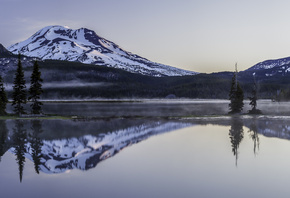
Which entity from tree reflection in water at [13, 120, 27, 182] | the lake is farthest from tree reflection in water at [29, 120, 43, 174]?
tree reflection in water at [13, 120, 27, 182]

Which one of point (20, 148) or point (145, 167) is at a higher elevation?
point (20, 148)

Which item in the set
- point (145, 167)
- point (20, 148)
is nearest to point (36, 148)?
point (20, 148)

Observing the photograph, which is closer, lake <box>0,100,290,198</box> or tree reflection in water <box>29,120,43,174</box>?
lake <box>0,100,290,198</box>

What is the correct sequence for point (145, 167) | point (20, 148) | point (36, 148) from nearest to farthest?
point (145, 167) → point (20, 148) → point (36, 148)

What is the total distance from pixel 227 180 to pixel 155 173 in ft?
13.2

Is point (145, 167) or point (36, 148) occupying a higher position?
point (36, 148)

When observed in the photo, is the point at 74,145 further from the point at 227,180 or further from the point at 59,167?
the point at 227,180

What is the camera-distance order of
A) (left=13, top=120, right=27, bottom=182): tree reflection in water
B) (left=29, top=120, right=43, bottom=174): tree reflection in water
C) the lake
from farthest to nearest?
1. (left=29, top=120, right=43, bottom=174): tree reflection in water
2. (left=13, top=120, right=27, bottom=182): tree reflection in water
3. the lake

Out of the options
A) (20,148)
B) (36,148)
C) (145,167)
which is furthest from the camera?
(36,148)

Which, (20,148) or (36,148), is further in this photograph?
(36,148)

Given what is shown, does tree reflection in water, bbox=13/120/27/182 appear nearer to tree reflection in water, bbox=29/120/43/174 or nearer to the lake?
the lake

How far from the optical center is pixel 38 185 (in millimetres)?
17188

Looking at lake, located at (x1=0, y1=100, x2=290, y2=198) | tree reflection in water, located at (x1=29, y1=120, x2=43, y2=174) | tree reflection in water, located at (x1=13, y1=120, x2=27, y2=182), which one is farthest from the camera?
tree reflection in water, located at (x1=29, y1=120, x2=43, y2=174)

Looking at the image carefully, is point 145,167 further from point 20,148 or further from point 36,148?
point 20,148
